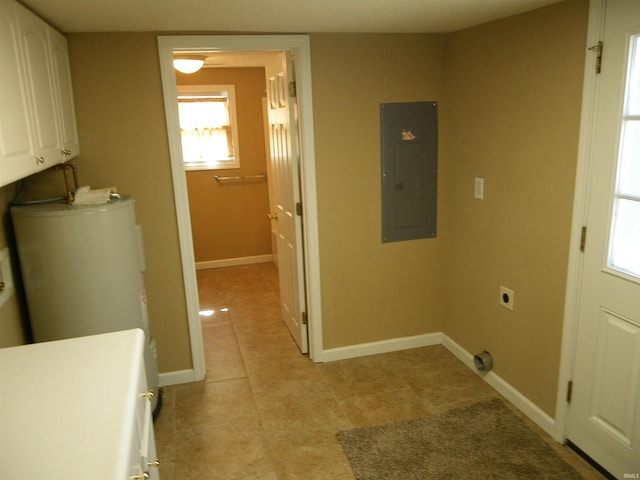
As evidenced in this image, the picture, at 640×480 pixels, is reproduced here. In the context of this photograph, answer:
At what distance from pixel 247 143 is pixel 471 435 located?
3.99 metres

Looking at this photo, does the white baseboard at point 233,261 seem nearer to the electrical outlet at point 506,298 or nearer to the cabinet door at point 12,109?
the electrical outlet at point 506,298

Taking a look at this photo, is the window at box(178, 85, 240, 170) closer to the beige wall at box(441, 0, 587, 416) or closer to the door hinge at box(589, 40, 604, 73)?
the beige wall at box(441, 0, 587, 416)

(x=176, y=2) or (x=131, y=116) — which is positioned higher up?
(x=176, y=2)

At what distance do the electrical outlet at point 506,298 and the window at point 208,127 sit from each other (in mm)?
3548

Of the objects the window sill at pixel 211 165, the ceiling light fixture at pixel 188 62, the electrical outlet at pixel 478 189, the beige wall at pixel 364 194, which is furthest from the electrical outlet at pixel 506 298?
the window sill at pixel 211 165

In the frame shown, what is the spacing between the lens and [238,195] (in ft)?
18.9

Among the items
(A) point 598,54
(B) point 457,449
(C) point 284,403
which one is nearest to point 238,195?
(C) point 284,403

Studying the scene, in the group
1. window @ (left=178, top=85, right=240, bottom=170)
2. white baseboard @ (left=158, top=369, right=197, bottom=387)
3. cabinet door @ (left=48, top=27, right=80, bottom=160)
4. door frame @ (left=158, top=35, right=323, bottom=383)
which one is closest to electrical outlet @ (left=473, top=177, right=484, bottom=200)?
door frame @ (left=158, top=35, right=323, bottom=383)

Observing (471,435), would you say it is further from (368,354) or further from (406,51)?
(406,51)

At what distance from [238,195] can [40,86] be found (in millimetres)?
3640

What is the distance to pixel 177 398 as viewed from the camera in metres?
3.14

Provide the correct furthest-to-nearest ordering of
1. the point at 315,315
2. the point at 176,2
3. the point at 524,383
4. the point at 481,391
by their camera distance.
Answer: the point at 315,315 < the point at 481,391 < the point at 524,383 < the point at 176,2

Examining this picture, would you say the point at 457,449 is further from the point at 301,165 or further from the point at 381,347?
the point at 301,165

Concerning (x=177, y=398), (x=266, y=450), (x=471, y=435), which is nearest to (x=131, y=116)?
(x=177, y=398)
